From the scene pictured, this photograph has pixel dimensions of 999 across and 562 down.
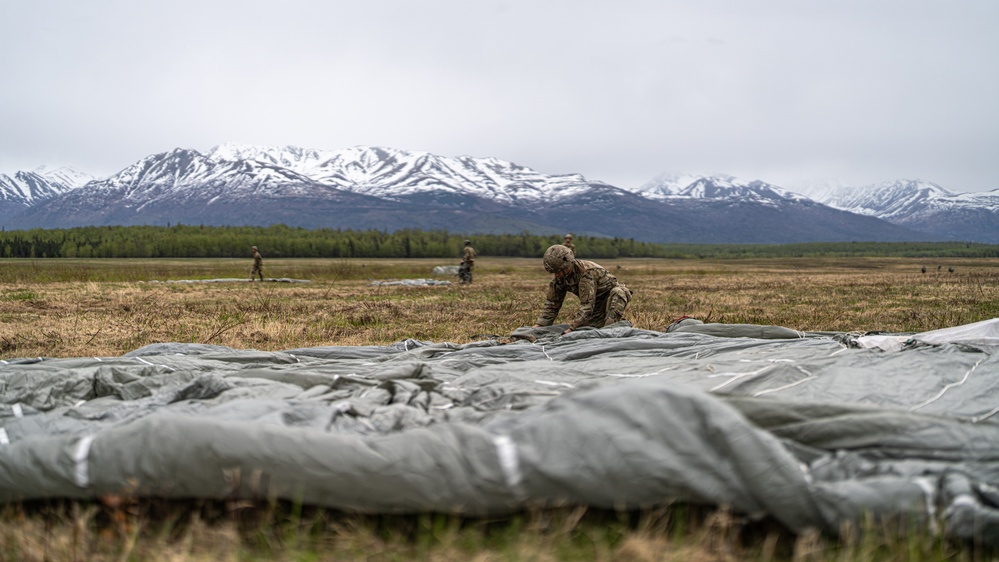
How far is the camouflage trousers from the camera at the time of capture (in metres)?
10.8

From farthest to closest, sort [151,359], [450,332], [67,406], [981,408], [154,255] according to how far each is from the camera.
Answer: [154,255], [450,332], [151,359], [67,406], [981,408]

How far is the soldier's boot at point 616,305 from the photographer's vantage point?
35.3 feet

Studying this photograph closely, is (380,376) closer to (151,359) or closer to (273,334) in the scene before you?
(151,359)

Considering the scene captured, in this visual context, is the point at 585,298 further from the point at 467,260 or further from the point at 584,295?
the point at 467,260

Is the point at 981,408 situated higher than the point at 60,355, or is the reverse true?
the point at 981,408

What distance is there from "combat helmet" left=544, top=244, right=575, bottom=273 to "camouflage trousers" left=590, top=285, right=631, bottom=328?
103cm

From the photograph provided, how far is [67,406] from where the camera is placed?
5398mm

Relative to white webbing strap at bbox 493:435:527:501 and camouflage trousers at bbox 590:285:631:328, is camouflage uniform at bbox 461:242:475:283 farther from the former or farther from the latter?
white webbing strap at bbox 493:435:527:501

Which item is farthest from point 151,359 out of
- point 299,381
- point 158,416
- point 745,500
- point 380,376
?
point 745,500

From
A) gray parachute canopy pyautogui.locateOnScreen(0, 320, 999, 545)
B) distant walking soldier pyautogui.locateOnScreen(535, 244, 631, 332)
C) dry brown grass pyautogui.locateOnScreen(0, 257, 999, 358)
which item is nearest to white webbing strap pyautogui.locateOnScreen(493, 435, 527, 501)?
gray parachute canopy pyautogui.locateOnScreen(0, 320, 999, 545)

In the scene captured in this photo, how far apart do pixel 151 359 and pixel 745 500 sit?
231 inches

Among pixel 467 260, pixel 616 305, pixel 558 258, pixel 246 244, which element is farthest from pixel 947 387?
pixel 246 244

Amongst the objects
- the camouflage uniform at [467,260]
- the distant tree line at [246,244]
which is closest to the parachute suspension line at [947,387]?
the camouflage uniform at [467,260]

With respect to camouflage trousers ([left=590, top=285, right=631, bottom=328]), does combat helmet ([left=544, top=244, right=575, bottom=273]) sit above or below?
above
